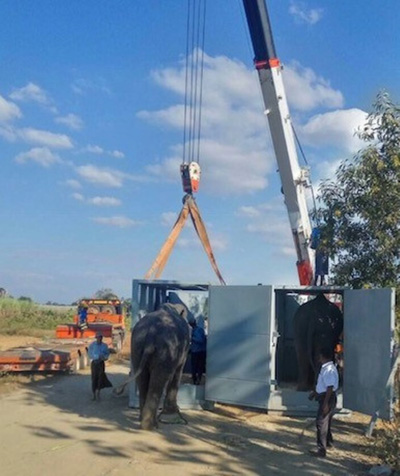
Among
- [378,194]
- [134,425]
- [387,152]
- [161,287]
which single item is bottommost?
[134,425]

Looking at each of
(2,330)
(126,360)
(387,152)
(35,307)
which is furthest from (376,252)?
(35,307)

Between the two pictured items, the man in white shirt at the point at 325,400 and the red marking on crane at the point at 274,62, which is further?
the red marking on crane at the point at 274,62

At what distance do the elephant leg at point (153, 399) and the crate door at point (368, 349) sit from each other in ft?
10.0

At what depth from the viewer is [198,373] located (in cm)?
1325

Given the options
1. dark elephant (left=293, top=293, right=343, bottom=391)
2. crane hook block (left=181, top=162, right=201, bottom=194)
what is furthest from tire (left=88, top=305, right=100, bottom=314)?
dark elephant (left=293, top=293, right=343, bottom=391)

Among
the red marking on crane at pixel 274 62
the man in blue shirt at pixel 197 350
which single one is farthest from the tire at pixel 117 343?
the red marking on crane at pixel 274 62

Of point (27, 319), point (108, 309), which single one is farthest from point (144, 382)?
point (27, 319)

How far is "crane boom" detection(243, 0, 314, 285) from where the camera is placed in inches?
608

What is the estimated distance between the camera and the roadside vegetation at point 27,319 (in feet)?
105

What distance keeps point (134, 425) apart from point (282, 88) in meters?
9.70

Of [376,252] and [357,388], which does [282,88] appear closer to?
[376,252]

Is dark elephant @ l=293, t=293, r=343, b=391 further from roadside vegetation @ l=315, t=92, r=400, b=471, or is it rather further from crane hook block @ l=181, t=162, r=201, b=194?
crane hook block @ l=181, t=162, r=201, b=194

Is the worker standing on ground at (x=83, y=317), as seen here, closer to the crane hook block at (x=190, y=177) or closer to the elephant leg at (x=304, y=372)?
the crane hook block at (x=190, y=177)

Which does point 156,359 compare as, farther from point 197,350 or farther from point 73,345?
point 73,345
